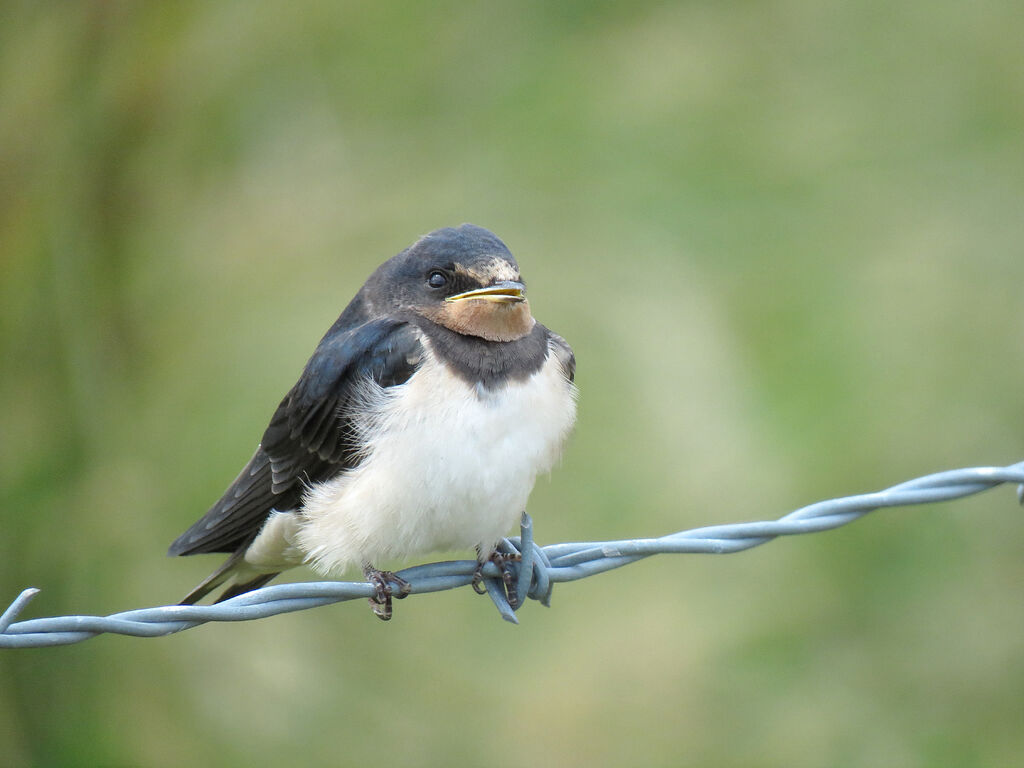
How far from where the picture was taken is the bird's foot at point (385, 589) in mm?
2355

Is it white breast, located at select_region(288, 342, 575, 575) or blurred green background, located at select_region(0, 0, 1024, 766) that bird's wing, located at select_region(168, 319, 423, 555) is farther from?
blurred green background, located at select_region(0, 0, 1024, 766)

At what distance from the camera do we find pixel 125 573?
466 centimetres

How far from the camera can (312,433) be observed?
260cm

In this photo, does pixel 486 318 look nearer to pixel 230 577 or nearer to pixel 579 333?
pixel 230 577

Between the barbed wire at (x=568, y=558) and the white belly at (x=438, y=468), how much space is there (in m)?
0.23

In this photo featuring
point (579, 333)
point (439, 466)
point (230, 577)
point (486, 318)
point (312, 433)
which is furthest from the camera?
point (579, 333)

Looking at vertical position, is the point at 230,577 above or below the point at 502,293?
below

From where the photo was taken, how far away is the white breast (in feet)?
7.79

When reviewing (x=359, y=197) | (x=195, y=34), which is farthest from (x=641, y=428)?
(x=195, y=34)

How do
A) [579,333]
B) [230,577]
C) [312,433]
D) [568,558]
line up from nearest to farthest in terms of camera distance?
1. [568,558]
2. [312,433]
3. [230,577]
4. [579,333]

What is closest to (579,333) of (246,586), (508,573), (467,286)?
(246,586)

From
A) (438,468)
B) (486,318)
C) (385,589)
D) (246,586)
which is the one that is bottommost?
(246,586)

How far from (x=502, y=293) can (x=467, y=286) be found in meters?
0.11

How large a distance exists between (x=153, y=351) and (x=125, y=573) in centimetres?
102
